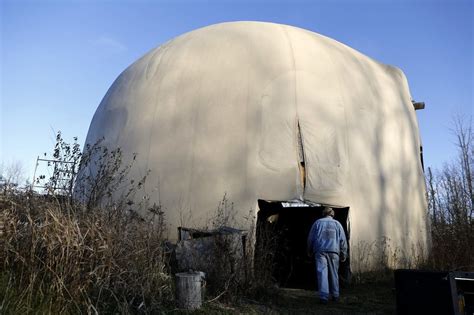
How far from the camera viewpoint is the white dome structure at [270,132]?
821 cm

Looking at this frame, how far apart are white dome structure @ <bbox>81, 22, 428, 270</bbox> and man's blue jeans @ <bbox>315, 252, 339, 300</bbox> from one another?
1650mm

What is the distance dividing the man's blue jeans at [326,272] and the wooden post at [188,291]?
210cm

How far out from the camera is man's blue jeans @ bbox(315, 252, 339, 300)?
20.4ft

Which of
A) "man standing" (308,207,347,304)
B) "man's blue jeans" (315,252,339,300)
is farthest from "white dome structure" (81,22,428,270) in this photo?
"man's blue jeans" (315,252,339,300)

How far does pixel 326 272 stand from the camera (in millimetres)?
6312

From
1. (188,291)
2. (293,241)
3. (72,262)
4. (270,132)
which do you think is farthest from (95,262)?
(293,241)

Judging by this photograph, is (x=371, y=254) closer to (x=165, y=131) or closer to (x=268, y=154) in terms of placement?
(x=268, y=154)

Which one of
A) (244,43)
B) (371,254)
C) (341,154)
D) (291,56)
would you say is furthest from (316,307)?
(244,43)

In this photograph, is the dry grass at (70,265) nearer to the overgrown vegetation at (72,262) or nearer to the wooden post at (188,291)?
the overgrown vegetation at (72,262)

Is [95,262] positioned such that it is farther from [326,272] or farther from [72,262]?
[326,272]

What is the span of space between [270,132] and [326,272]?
120 inches

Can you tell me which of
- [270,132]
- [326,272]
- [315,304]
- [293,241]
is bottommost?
[315,304]

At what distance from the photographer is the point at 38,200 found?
5.20 m

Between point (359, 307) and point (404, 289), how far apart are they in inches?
51.6
